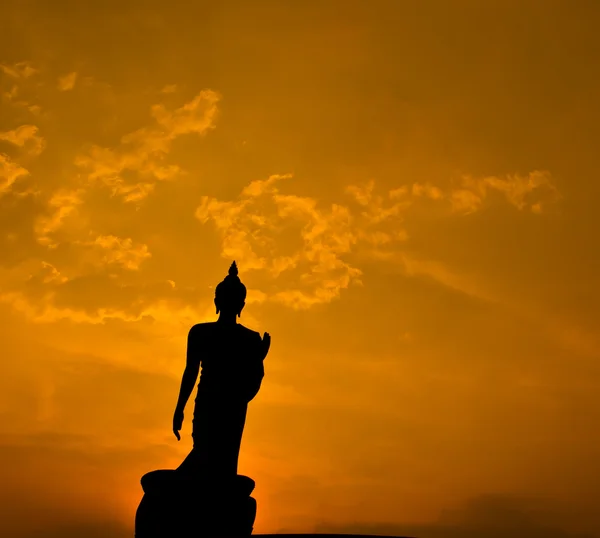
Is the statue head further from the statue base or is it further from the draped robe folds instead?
the statue base

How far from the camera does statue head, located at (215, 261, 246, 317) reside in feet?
42.3

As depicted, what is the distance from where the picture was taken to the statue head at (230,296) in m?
12.9

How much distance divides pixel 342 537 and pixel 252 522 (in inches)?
82.8

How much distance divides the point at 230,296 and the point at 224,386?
1.46m

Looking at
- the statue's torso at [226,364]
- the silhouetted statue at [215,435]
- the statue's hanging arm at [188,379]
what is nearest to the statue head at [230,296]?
the silhouetted statue at [215,435]

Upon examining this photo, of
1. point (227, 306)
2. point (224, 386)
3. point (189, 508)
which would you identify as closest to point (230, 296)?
point (227, 306)

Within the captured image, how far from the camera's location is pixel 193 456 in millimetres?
Result: 12094

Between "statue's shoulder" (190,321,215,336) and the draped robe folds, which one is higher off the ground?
"statue's shoulder" (190,321,215,336)

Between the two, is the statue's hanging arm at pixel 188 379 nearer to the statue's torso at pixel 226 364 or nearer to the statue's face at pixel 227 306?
the statue's torso at pixel 226 364

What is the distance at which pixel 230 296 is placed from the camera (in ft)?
42.3

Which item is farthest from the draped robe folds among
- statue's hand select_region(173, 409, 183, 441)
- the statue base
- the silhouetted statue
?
the statue base

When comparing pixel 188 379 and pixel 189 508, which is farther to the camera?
pixel 188 379

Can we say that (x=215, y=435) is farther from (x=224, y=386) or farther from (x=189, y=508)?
(x=189, y=508)

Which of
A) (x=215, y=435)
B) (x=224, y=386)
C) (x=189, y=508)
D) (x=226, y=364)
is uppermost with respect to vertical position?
(x=226, y=364)
